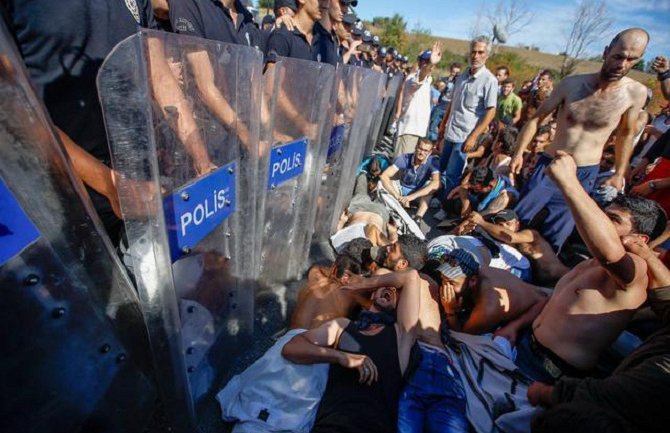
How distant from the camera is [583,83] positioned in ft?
10.7

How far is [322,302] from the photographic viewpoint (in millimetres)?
2328

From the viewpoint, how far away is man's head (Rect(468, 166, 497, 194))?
14.9 feet

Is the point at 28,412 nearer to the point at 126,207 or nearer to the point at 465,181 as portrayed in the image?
the point at 126,207

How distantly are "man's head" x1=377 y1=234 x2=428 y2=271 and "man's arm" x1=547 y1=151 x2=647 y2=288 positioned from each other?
135cm

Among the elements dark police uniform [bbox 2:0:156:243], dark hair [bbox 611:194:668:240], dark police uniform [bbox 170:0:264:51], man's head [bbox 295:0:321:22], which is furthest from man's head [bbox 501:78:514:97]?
dark police uniform [bbox 2:0:156:243]

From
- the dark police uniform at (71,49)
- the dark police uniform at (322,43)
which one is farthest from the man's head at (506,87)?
the dark police uniform at (71,49)

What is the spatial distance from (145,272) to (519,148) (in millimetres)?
3939

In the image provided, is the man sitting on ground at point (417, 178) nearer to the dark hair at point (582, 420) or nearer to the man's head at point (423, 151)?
the man's head at point (423, 151)

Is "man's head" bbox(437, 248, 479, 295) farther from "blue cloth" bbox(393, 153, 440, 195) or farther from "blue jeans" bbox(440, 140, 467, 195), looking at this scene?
"blue jeans" bbox(440, 140, 467, 195)

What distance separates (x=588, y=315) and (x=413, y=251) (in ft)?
4.27

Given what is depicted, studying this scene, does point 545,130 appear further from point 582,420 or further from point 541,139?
point 582,420

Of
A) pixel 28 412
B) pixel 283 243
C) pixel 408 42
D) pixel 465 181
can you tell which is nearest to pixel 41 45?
pixel 28 412

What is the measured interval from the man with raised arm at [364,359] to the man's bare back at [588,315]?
2.96 ft

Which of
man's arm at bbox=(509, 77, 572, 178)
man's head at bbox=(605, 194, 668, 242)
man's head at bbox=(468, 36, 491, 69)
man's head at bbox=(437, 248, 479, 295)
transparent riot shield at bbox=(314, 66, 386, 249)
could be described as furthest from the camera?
man's head at bbox=(468, 36, 491, 69)
